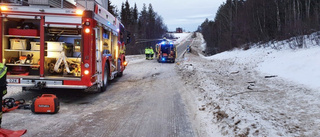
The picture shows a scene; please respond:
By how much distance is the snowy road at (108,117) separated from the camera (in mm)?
5180

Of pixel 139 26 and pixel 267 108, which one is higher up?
pixel 139 26

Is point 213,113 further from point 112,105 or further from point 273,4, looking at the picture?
→ point 273,4

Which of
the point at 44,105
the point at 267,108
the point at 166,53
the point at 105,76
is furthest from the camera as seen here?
the point at 166,53

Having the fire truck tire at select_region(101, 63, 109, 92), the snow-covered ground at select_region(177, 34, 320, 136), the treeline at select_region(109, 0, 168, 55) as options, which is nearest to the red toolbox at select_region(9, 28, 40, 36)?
the fire truck tire at select_region(101, 63, 109, 92)

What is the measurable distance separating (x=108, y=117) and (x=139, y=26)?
3138 inches

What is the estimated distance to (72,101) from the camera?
26.2 ft

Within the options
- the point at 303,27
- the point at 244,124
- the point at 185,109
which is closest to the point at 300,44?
the point at 303,27

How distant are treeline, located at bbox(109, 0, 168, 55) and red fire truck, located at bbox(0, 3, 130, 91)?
5287 centimetres

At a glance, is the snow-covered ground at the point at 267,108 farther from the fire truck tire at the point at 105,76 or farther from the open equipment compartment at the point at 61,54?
the open equipment compartment at the point at 61,54

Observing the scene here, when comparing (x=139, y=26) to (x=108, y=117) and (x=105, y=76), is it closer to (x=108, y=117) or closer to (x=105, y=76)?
(x=105, y=76)

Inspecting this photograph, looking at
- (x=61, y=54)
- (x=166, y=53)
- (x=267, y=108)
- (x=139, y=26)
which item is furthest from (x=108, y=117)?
(x=139, y=26)

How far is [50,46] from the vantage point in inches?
309

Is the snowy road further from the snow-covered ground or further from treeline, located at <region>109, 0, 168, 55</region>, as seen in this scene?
treeline, located at <region>109, 0, 168, 55</region>

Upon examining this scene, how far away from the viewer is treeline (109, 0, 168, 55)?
6954 centimetres
